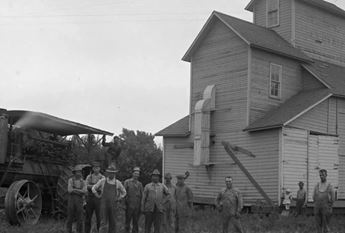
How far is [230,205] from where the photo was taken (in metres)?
13.9

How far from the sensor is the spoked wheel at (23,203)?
14.2 metres

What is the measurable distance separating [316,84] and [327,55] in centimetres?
445

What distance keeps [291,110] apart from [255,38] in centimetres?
363

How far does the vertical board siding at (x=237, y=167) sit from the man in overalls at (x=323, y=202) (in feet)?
21.8

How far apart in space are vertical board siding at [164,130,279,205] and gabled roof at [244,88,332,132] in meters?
0.38

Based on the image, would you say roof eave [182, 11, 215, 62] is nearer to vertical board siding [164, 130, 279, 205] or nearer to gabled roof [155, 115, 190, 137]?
gabled roof [155, 115, 190, 137]

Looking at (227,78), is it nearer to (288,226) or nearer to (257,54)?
(257,54)

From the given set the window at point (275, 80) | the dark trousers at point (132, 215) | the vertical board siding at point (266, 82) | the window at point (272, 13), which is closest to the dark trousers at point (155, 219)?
the dark trousers at point (132, 215)

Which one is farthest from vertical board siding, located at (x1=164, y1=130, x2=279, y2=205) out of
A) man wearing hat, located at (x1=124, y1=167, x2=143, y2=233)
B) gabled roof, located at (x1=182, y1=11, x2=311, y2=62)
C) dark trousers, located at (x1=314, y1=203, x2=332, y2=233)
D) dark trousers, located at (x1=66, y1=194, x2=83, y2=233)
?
dark trousers, located at (x1=66, y1=194, x2=83, y2=233)

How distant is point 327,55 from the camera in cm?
2881

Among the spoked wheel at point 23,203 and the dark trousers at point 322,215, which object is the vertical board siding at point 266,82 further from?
the spoked wheel at point 23,203

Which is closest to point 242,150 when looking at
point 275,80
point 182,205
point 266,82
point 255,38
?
point 266,82

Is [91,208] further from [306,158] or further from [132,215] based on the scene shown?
[306,158]

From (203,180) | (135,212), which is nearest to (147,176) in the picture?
(203,180)
